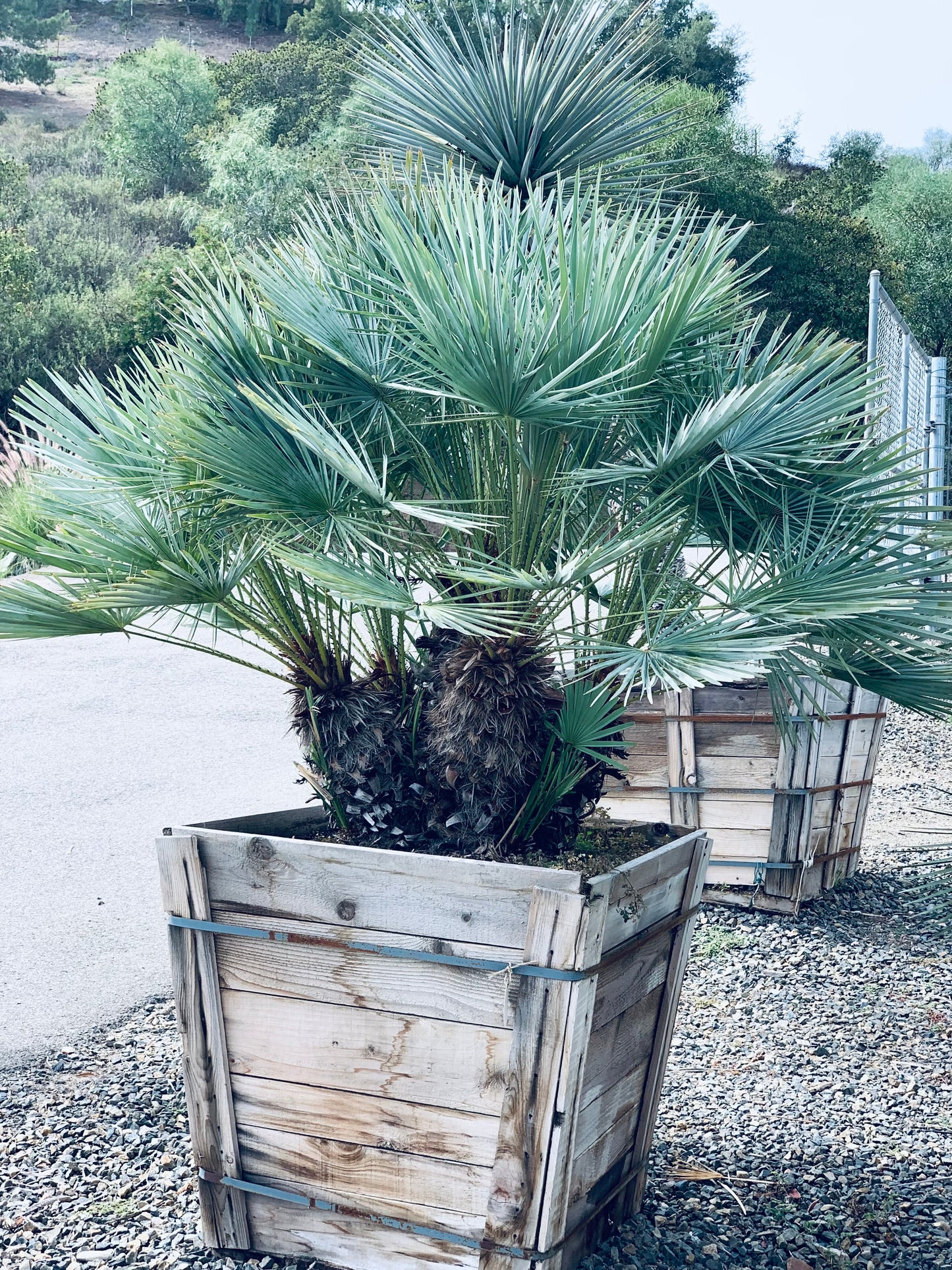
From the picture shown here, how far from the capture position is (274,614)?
210cm

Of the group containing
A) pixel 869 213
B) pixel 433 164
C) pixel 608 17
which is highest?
pixel 869 213

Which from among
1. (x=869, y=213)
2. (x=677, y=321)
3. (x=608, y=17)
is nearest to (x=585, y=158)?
(x=608, y=17)

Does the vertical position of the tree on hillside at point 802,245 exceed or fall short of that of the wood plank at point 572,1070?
it exceeds it

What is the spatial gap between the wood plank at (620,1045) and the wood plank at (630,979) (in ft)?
0.05

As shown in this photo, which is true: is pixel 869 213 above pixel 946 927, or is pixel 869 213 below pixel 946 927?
above

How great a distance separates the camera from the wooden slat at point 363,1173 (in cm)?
174

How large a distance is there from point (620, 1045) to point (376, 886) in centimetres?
54

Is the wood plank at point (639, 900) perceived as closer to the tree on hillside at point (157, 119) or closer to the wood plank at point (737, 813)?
the wood plank at point (737, 813)

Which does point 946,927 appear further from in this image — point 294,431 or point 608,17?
point 608,17

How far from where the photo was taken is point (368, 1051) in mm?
1796

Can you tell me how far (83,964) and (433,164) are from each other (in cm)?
274

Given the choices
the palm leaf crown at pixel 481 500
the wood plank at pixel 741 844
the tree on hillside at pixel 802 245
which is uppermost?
the tree on hillside at pixel 802 245

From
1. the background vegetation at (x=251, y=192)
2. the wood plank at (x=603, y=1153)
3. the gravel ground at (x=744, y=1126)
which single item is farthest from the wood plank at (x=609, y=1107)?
the background vegetation at (x=251, y=192)

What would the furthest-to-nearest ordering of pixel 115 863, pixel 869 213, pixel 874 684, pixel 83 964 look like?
pixel 869 213 → pixel 115 863 → pixel 83 964 → pixel 874 684
